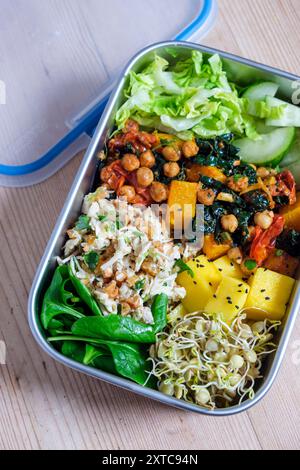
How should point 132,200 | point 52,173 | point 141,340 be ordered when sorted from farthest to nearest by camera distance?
point 52,173
point 132,200
point 141,340

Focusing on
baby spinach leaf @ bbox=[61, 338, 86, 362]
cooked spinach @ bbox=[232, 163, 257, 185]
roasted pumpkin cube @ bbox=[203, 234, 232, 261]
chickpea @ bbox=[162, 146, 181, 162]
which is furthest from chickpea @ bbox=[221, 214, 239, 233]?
baby spinach leaf @ bbox=[61, 338, 86, 362]

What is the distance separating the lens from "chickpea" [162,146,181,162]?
6.09ft

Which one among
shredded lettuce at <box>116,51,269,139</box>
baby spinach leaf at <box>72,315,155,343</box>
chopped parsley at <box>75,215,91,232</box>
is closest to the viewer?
baby spinach leaf at <box>72,315,155,343</box>

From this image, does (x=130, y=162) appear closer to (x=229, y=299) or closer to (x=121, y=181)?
(x=121, y=181)

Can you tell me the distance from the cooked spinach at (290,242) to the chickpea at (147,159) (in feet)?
1.63

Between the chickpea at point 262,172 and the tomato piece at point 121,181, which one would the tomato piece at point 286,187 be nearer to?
the chickpea at point 262,172

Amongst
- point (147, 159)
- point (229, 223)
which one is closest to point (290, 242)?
point (229, 223)

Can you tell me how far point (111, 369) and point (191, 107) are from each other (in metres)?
0.90

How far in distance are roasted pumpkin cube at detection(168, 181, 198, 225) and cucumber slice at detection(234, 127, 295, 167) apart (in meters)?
0.24

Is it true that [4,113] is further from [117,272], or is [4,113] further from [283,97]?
[283,97]

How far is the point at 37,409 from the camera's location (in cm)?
193

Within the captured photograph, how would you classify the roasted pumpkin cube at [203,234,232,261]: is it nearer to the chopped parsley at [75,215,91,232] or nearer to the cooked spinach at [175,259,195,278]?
the cooked spinach at [175,259,195,278]

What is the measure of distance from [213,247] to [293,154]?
44 cm
